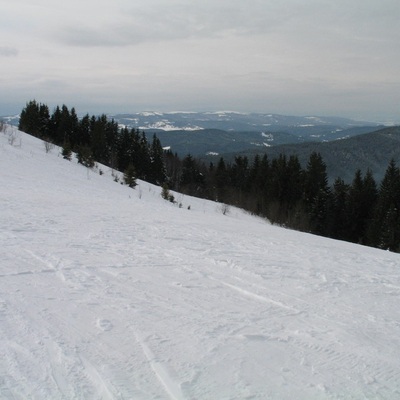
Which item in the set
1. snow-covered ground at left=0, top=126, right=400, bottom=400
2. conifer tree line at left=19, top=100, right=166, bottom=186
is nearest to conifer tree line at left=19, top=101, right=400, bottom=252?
conifer tree line at left=19, top=100, right=166, bottom=186

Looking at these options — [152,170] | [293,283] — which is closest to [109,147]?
[152,170]

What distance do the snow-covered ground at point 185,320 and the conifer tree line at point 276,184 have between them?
22.9m

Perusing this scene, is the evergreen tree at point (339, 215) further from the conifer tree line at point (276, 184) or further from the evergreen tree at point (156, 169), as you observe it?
the evergreen tree at point (156, 169)

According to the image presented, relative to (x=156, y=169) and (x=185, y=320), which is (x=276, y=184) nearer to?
(x=156, y=169)

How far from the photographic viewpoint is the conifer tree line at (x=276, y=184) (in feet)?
129

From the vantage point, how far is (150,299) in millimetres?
4453

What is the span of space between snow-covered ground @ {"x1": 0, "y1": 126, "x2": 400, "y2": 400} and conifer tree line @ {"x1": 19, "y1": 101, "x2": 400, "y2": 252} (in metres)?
22.9

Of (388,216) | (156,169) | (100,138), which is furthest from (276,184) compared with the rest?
(100,138)

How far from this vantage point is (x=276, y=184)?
4966 centimetres

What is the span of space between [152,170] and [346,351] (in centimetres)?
5150

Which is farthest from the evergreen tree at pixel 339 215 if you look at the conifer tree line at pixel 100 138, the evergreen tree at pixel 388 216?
the conifer tree line at pixel 100 138

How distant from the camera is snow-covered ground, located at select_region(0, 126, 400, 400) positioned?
2.91 meters

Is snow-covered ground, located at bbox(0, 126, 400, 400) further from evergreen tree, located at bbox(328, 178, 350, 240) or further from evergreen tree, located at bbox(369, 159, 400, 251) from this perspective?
evergreen tree, located at bbox(328, 178, 350, 240)

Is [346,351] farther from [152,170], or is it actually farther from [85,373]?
[152,170]
